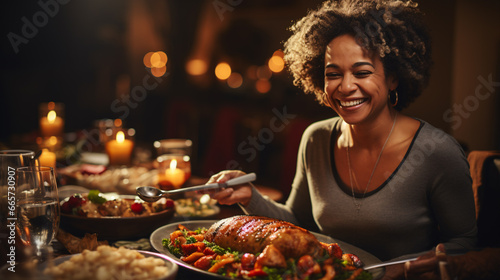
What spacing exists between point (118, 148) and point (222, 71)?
20.1ft

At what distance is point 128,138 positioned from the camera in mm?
3213

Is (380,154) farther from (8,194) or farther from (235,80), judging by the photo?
(235,80)

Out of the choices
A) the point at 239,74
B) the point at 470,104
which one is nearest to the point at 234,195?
the point at 470,104

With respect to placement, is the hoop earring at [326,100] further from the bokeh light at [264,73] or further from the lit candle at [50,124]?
the bokeh light at [264,73]

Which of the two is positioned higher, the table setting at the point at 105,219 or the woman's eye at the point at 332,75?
the woman's eye at the point at 332,75

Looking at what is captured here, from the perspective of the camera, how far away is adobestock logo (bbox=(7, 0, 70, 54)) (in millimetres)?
6637

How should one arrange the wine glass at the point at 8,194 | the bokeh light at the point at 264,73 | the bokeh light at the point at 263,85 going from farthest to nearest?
1. the bokeh light at the point at 263,85
2. the bokeh light at the point at 264,73
3. the wine glass at the point at 8,194

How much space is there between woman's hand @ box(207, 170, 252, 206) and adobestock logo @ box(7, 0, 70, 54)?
6042 millimetres

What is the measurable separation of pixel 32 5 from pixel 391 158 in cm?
647

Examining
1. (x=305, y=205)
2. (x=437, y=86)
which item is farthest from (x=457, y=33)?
(x=305, y=205)

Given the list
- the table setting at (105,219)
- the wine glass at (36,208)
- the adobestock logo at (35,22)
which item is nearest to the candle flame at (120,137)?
the table setting at (105,219)

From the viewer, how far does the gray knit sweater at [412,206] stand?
72.8 inches

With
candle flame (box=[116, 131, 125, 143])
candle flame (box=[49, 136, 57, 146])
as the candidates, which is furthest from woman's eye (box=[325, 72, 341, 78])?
candle flame (box=[49, 136, 57, 146])

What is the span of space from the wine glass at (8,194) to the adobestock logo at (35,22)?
5917mm
